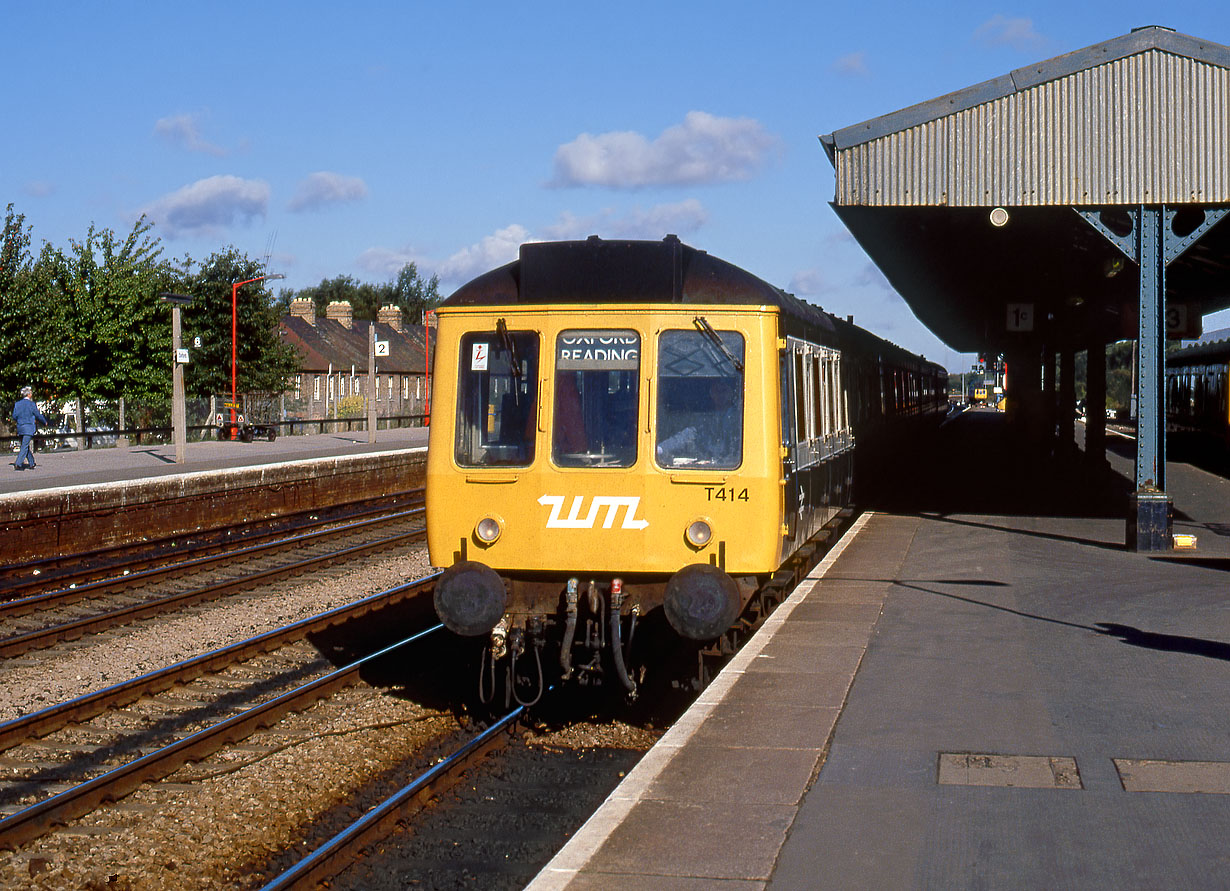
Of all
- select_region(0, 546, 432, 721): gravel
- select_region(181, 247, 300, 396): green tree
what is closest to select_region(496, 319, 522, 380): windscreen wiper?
select_region(0, 546, 432, 721): gravel

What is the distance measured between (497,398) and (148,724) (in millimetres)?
3150

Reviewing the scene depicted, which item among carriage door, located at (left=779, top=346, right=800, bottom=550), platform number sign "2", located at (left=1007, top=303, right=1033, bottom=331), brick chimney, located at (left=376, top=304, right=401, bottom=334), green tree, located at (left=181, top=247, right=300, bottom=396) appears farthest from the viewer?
brick chimney, located at (left=376, top=304, right=401, bottom=334)

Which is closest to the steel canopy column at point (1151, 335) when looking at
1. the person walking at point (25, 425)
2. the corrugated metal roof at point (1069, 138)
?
the corrugated metal roof at point (1069, 138)

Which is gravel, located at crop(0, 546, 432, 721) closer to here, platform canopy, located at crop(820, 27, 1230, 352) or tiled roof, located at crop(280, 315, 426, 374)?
platform canopy, located at crop(820, 27, 1230, 352)

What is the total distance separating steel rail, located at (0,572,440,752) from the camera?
871 centimetres

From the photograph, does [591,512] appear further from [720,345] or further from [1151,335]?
[1151,335]

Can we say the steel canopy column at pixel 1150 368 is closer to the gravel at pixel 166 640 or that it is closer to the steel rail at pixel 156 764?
the gravel at pixel 166 640

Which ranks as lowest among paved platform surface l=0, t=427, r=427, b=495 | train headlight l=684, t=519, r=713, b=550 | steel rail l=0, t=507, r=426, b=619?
steel rail l=0, t=507, r=426, b=619

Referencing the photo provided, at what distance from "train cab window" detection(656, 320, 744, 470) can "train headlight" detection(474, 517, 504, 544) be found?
42.8 inches

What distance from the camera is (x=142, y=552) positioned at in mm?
17828

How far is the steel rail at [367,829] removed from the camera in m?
6.21

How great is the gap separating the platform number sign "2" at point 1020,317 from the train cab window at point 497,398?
13158 mm

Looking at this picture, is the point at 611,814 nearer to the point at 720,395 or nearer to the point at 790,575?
the point at 720,395

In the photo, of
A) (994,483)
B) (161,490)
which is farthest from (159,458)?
(994,483)
